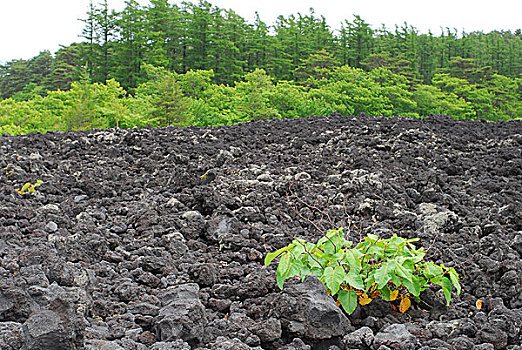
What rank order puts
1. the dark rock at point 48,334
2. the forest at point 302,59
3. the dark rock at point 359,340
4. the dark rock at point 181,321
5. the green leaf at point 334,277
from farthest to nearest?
the forest at point 302,59, the green leaf at point 334,277, the dark rock at point 359,340, the dark rock at point 181,321, the dark rock at point 48,334

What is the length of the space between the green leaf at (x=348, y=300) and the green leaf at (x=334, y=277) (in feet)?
0.21

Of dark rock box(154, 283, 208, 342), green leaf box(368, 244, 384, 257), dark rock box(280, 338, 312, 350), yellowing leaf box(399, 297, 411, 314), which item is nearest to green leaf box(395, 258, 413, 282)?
green leaf box(368, 244, 384, 257)

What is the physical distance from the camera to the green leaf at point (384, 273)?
7.00 feet

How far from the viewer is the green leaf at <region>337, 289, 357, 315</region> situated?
84.6 inches

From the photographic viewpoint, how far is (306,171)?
14.3ft

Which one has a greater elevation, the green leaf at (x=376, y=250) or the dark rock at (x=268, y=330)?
the green leaf at (x=376, y=250)

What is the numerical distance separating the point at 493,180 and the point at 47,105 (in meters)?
15.0

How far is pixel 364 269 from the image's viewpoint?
2.31 metres

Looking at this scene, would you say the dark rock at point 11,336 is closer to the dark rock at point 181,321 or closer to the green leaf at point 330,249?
the dark rock at point 181,321

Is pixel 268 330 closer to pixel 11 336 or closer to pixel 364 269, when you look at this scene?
pixel 364 269

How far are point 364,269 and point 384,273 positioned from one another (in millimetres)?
181

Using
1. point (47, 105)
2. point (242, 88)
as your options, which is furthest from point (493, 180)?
point (47, 105)

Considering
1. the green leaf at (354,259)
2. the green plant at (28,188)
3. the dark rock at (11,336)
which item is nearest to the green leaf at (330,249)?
the green leaf at (354,259)

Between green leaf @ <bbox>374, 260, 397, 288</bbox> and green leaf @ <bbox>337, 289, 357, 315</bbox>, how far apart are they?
138mm
